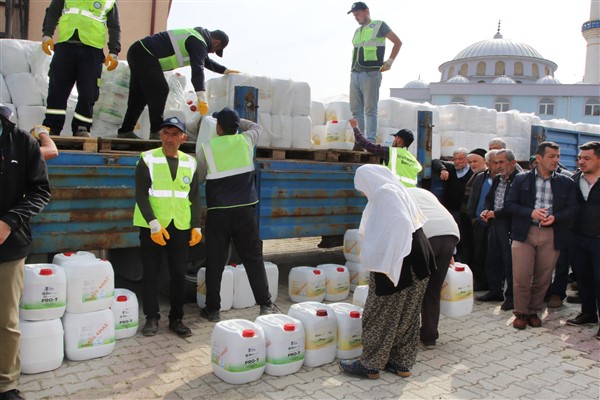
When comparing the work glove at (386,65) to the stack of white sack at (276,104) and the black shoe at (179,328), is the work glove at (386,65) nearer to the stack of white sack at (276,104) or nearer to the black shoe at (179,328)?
the stack of white sack at (276,104)

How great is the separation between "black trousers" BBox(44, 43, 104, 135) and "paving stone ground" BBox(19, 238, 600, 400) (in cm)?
207

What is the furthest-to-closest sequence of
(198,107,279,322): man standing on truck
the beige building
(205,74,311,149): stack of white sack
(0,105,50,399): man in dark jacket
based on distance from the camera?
the beige building < (205,74,311,149): stack of white sack < (198,107,279,322): man standing on truck < (0,105,50,399): man in dark jacket

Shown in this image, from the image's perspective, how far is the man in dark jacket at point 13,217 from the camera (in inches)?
118

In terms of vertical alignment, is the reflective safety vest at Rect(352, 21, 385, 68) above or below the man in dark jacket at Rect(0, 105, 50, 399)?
above

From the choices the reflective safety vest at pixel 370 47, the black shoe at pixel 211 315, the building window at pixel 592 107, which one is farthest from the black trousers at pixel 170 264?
the building window at pixel 592 107

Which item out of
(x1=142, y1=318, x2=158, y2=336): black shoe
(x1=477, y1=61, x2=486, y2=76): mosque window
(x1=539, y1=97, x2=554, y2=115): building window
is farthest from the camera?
(x1=477, y1=61, x2=486, y2=76): mosque window

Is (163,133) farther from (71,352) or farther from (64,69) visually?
(71,352)

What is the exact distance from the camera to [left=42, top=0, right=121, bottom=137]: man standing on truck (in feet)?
15.7

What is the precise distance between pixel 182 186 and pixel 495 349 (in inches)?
119

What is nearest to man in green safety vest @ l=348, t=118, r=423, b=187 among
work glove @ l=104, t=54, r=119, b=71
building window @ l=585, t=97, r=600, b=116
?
work glove @ l=104, t=54, r=119, b=71

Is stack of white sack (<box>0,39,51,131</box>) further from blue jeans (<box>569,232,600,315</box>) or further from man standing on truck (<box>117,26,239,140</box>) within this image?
blue jeans (<box>569,232,600,315</box>)

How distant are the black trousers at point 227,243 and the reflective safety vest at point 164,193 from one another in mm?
365

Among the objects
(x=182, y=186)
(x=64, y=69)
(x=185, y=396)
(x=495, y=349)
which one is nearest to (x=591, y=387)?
(x=495, y=349)

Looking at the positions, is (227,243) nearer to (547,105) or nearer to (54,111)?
(54,111)
